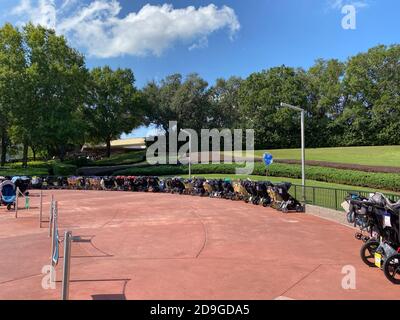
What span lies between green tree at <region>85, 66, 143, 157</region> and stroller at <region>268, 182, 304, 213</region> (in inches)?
1686

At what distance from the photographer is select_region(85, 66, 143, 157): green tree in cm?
5678

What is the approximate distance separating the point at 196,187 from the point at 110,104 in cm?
3619

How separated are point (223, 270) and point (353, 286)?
2525 millimetres

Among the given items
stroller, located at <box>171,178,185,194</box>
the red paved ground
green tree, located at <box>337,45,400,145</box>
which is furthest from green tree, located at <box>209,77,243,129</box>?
the red paved ground

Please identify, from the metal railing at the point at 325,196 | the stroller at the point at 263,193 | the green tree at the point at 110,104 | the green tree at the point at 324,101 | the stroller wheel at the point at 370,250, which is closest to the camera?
the stroller wheel at the point at 370,250

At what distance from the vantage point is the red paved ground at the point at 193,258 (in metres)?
6.91

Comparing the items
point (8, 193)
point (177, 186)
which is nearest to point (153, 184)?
point (177, 186)

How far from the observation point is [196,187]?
82.1 feet

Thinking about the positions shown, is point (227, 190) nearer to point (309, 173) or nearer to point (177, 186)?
point (177, 186)

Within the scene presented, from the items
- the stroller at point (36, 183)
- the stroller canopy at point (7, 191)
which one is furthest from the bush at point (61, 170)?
the stroller canopy at point (7, 191)

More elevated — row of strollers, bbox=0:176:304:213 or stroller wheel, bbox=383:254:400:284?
row of strollers, bbox=0:176:304:213

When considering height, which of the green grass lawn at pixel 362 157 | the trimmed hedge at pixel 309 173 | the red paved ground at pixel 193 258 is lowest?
the red paved ground at pixel 193 258

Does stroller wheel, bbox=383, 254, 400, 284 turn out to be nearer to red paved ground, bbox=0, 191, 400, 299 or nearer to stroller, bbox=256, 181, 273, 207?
red paved ground, bbox=0, 191, 400, 299

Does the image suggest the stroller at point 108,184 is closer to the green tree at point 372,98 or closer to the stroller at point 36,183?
the stroller at point 36,183
